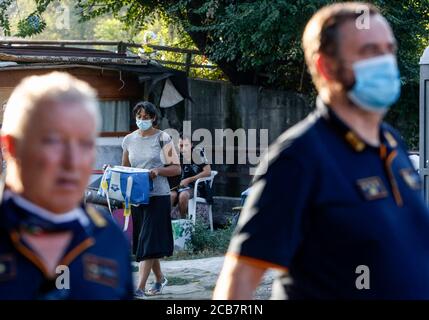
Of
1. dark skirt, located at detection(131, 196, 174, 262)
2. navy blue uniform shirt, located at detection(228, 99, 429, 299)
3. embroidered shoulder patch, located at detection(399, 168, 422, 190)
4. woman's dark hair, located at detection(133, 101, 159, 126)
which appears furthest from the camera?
woman's dark hair, located at detection(133, 101, 159, 126)

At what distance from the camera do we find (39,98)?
9.27 ft

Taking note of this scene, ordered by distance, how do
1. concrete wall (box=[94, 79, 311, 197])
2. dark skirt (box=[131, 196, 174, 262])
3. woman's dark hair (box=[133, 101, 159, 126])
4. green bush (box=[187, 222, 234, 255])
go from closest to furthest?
dark skirt (box=[131, 196, 174, 262]) < woman's dark hair (box=[133, 101, 159, 126]) < green bush (box=[187, 222, 234, 255]) < concrete wall (box=[94, 79, 311, 197])

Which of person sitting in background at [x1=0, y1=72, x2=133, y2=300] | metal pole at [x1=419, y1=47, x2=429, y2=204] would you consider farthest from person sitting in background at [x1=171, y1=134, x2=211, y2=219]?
person sitting in background at [x1=0, y1=72, x2=133, y2=300]

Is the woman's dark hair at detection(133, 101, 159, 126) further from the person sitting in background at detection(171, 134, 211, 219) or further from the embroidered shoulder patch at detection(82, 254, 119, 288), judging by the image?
the embroidered shoulder patch at detection(82, 254, 119, 288)

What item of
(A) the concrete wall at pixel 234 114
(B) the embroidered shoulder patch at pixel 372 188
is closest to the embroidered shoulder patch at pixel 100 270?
(B) the embroidered shoulder patch at pixel 372 188

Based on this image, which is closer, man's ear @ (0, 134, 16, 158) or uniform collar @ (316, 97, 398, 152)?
man's ear @ (0, 134, 16, 158)

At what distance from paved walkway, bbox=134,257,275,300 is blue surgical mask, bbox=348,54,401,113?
19.8 ft

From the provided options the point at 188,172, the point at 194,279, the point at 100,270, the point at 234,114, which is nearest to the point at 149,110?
the point at 194,279

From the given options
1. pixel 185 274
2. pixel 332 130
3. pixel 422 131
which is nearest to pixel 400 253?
pixel 332 130

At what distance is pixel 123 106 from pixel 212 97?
1.81 meters

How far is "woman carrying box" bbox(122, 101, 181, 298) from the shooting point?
10312 millimetres

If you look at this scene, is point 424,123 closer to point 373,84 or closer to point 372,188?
point 373,84

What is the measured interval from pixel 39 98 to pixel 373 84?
1.32 metres

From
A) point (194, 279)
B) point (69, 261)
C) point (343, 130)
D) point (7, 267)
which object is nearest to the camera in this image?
point (7, 267)
